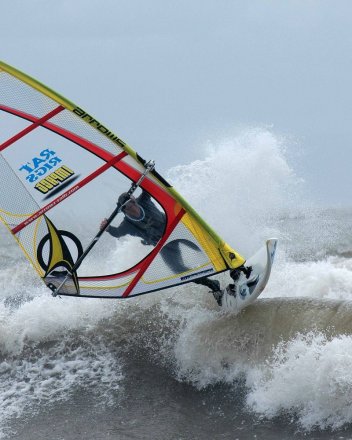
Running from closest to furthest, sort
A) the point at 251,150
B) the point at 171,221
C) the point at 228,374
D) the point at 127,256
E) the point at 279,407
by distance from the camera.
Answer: the point at 279,407 → the point at 228,374 → the point at 171,221 → the point at 127,256 → the point at 251,150

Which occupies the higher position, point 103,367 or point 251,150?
point 251,150

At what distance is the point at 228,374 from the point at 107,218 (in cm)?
188

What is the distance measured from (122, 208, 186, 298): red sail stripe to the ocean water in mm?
680

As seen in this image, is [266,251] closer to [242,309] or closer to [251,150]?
[242,309]

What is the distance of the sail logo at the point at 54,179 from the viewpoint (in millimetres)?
6262

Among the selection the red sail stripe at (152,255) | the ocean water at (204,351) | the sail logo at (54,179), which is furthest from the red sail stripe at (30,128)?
the ocean water at (204,351)

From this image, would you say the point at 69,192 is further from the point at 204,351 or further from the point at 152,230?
the point at 204,351

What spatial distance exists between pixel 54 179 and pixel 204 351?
2.17 meters

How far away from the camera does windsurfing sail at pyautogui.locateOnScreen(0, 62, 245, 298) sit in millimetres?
6172

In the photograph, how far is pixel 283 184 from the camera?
8891mm

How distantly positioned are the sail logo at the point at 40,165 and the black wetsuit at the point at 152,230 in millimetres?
824

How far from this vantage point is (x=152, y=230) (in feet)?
21.1

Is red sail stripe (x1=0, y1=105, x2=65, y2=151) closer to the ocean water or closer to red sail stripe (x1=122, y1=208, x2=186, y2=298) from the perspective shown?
red sail stripe (x1=122, y1=208, x2=186, y2=298)

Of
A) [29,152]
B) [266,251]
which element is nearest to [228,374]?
[266,251]
